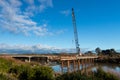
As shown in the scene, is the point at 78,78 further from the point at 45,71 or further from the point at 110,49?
the point at 110,49

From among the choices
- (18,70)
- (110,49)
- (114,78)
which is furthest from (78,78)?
(110,49)

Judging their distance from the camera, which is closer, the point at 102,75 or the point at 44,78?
the point at 44,78

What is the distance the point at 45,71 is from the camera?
2000cm

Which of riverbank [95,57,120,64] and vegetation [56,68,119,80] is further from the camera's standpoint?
riverbank [95,57,120,64]

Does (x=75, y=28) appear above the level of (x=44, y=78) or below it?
above

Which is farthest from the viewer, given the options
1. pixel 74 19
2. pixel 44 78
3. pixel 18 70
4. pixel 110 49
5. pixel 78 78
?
pixel 110 49

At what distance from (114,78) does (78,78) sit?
22.8 feet

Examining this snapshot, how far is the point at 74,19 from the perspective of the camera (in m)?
106

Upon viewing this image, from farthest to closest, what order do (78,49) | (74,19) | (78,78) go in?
(74,19)
(78,49)
(78,78)

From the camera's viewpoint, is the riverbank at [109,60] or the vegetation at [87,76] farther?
the riverbank at [109,60]

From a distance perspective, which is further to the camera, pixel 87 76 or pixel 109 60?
pixel 109 60

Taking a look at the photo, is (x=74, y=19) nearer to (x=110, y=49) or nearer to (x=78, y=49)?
(x=78, y=49)

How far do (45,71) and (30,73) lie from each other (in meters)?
1.33

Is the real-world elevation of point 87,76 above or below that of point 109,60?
above
